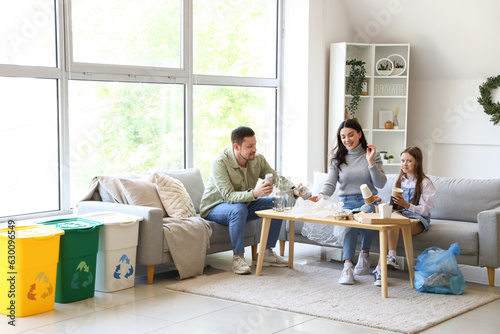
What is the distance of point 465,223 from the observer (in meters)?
4.55

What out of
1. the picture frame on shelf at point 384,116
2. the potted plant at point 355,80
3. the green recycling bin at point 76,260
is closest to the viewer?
the green recycling bin at point 76,260

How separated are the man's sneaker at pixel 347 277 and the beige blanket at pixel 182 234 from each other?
0.98 m

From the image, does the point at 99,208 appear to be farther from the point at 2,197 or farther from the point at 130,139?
the point at 130,139

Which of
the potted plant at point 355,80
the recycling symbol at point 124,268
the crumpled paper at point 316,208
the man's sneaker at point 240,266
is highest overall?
the potted plant at point 355,80

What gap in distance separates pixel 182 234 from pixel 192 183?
0.86m

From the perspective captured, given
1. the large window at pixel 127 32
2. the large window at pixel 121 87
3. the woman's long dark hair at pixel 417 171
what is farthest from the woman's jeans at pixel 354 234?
the large window at pixel 127 32

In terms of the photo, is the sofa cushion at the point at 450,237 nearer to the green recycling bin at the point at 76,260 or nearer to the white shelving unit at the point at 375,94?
the green recycling bin at the point at 76,260

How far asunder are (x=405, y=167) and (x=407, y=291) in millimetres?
903

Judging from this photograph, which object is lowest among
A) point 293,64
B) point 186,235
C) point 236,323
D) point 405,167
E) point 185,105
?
point 236,323

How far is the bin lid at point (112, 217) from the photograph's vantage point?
13.4 ft

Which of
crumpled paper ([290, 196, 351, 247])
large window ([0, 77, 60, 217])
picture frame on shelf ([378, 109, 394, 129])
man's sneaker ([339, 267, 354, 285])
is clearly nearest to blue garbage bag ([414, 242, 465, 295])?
man's sneaker ([339, 267, 354, 285])

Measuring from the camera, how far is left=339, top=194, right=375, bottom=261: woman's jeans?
14.3 ft

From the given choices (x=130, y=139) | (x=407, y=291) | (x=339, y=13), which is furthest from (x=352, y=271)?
(x=339, y=13)

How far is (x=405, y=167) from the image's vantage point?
14.8ft
